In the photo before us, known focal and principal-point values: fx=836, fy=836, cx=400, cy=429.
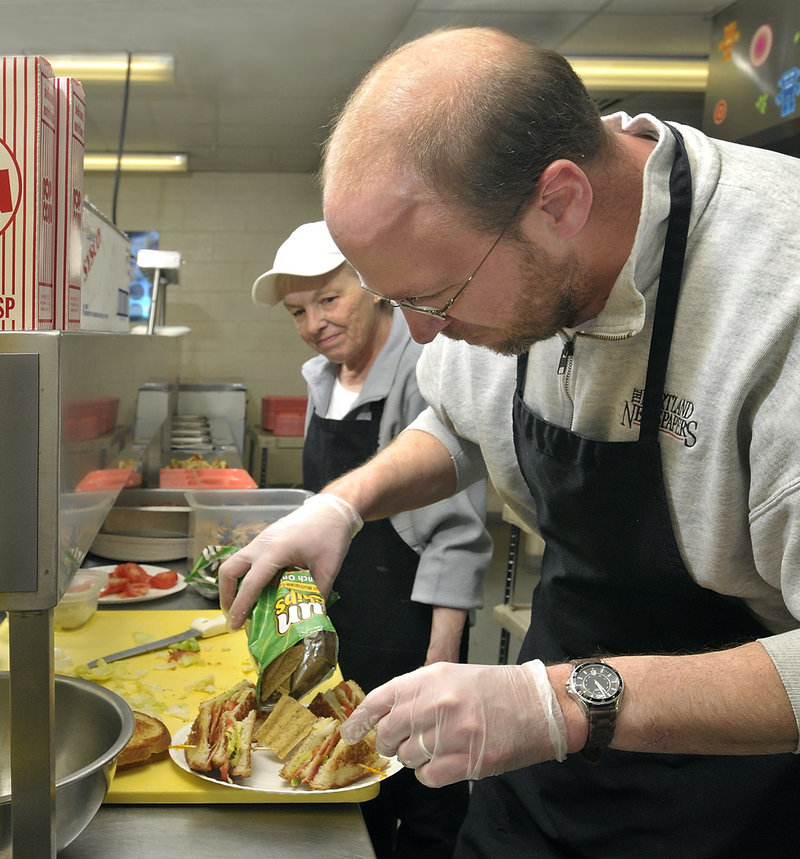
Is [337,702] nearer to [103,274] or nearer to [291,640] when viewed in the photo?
[291,640]

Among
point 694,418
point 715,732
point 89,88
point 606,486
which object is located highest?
point 89,88

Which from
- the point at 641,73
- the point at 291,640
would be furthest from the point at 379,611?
the point at 641,73

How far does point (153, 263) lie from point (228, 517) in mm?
2184

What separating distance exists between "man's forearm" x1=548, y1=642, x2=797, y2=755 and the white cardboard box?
4.75 ft

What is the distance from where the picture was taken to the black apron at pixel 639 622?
122cm

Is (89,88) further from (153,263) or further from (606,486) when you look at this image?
(606,486)

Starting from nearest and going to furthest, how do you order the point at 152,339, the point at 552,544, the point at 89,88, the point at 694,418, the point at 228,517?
the point at 694,418 → the point at 552,544 → the point at 152,339 → the point at 228,517 → the point at 89,88

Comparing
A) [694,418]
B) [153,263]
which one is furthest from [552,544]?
[153,263]

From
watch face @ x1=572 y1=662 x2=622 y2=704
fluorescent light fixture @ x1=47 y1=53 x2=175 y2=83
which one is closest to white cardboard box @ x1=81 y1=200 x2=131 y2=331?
A: watch face @ x1=572 y1=662 x2=622 y2=704

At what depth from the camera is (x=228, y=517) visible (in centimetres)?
251

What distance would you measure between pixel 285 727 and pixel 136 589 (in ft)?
3.49

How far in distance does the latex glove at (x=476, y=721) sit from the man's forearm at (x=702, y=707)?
39mm

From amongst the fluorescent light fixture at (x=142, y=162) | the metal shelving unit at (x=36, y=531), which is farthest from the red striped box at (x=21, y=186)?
the fluorescent light fixture at (x=142, y=162)

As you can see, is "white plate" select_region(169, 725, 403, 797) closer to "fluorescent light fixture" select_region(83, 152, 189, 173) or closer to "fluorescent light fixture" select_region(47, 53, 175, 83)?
"fluorescent light fixture" select_region(47, 53, 175, 83)
